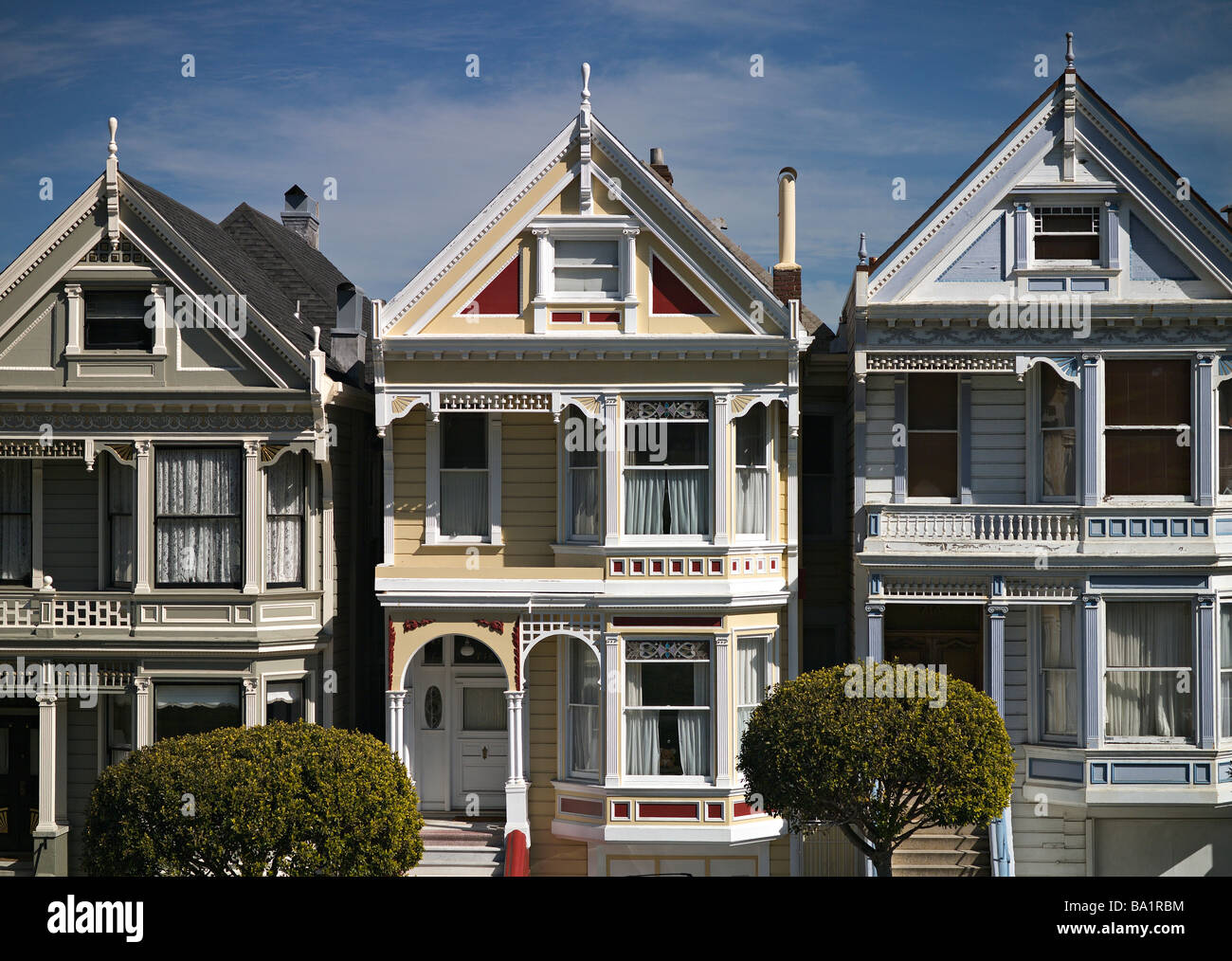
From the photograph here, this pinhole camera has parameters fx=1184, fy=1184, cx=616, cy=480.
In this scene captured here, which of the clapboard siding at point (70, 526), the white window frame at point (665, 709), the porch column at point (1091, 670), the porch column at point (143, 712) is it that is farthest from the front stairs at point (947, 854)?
the clapboard siding at point (70, 526)

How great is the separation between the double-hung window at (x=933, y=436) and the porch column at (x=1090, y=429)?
1742 mm

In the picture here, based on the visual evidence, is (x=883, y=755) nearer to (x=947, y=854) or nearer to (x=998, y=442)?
(x=947, y=854)

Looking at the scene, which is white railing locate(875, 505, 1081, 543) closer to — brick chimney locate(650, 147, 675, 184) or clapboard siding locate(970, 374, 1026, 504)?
clapboard siding locate(970, 374, 1026, 504)

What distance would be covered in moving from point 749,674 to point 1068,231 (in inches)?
306

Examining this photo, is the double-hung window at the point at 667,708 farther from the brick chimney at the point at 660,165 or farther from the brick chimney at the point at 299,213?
the brick chimney at the point at 299,213

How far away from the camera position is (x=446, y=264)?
17.0m

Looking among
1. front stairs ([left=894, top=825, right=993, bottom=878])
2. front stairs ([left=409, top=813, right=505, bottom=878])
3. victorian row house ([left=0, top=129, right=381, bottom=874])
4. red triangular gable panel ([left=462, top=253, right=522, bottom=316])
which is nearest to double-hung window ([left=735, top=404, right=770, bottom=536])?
red triangular gable panel ([left=462, top=253, right=522, bottom=316])

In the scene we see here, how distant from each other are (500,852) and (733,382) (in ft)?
24.3

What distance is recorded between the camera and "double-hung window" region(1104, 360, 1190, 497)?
16594 millimetres

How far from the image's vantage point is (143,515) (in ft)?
56.6

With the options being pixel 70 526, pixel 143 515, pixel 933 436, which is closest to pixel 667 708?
pixel 933 436
